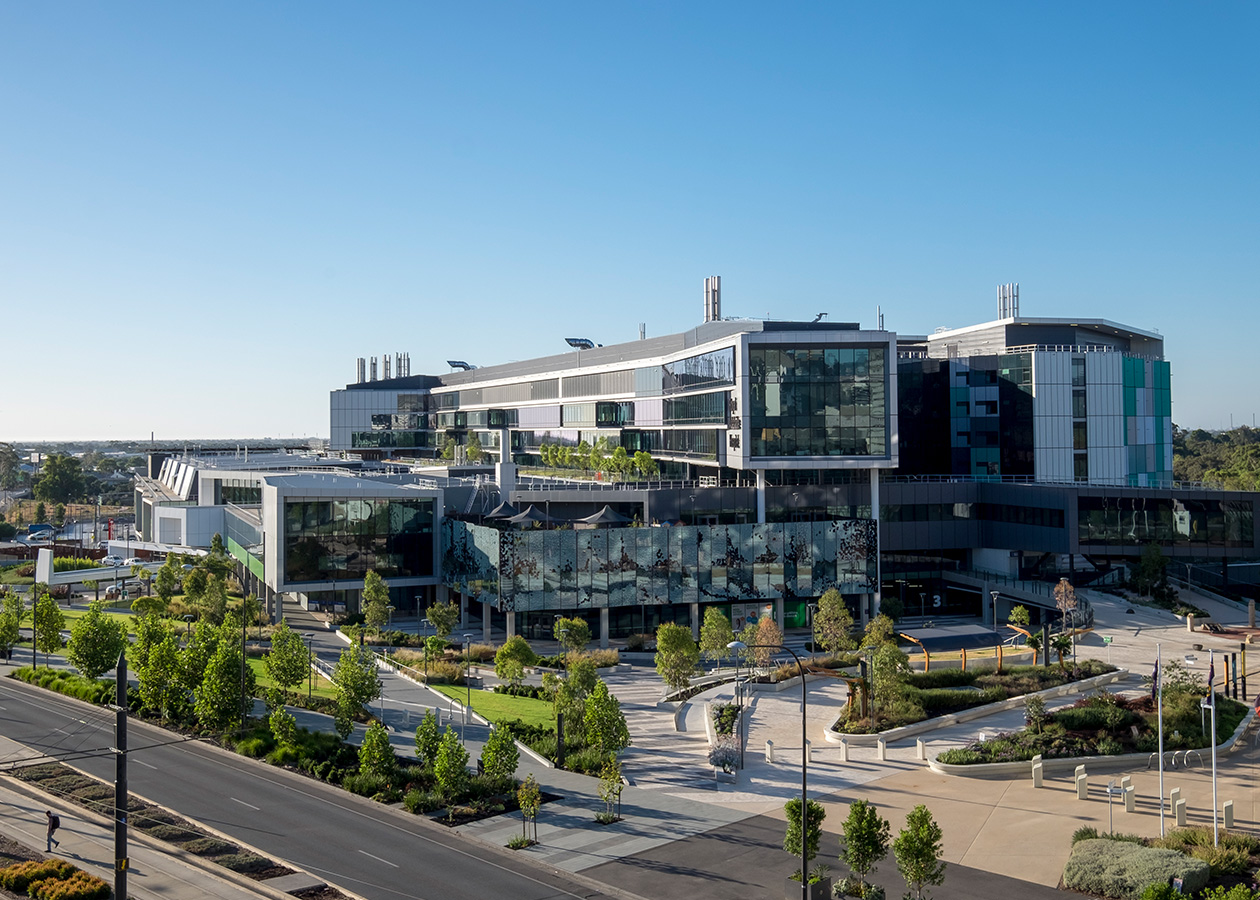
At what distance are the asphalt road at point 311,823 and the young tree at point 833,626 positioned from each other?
34013mm

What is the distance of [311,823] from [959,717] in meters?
30.8

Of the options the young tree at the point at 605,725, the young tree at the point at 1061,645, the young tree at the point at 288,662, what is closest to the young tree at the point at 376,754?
the young tree at the point at 605,725

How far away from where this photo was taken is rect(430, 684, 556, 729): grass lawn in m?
52.2

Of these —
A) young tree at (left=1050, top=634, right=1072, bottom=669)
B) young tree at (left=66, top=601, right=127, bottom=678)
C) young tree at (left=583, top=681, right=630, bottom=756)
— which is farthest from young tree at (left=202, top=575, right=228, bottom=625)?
young tree at (left=1050, top=634, right=1072, bottom=669)

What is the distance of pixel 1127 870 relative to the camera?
100 feet

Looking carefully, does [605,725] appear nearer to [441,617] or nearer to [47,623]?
[441,617]

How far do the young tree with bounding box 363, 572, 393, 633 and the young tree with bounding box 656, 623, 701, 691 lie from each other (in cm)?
2217

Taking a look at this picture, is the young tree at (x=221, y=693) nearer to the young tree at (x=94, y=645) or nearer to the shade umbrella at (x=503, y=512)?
the young tree at (x=94, y=645)

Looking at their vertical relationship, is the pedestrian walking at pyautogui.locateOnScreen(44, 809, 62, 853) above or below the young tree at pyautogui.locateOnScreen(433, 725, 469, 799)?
below

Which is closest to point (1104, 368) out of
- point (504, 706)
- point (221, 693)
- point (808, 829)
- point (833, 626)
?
point (833, 626)

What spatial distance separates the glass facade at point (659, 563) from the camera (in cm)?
7369

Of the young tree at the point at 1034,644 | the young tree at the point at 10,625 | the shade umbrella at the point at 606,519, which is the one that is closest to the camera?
the young tree at the point at 1034,644

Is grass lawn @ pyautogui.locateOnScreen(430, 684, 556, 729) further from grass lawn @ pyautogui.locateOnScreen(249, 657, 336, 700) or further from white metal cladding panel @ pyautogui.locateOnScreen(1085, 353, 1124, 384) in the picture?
white metal cladding panel @ pyautogui.locateOnScreen(1085, 353, 1124, 384)

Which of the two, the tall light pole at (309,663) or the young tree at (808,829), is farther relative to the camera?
the tall light pole at (309,663)
